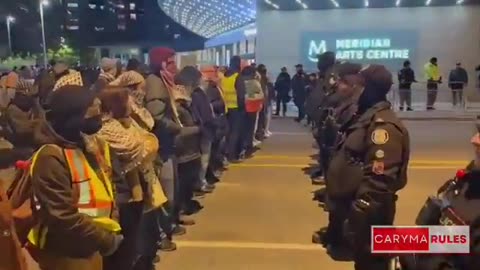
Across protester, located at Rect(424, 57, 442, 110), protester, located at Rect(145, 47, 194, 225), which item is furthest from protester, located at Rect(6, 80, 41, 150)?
protester, located at Rect(424, 57, 442, 110)

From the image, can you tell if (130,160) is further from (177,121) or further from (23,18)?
(23,18)

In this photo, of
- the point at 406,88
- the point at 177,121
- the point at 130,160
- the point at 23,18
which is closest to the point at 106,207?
the point at 130,160

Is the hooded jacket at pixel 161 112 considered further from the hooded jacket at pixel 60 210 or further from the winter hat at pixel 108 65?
the hooded jacket at pixel 60 210

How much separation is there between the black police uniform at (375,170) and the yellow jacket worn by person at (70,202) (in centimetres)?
150

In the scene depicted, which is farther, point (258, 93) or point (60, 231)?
point (258, 93)

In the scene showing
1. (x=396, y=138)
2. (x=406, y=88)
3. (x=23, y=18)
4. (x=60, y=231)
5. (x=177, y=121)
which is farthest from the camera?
(x=23, y=18)

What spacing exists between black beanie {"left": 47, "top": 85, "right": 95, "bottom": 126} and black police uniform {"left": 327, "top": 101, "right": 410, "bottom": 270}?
5.79 ft

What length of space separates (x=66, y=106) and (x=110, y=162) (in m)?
0.81

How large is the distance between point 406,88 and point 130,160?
16.9m

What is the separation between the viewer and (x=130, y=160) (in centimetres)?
426

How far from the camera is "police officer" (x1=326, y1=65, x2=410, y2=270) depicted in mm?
3926

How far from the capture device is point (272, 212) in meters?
7.58

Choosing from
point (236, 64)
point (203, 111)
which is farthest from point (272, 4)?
point (203, 111)

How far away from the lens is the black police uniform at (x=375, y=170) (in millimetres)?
3912
